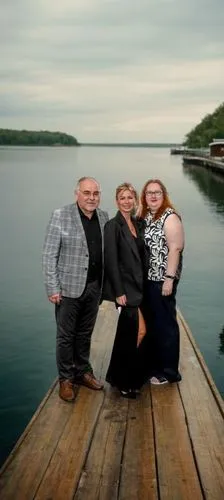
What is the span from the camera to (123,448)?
165 inches

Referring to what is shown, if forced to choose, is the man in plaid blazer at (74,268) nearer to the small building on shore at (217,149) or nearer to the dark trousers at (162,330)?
the dark trousers at (162,330)

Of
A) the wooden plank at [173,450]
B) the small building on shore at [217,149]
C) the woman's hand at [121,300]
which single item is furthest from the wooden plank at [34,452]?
the small building on shore at [217,149]

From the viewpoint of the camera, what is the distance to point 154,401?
505cm

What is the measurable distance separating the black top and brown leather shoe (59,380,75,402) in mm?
970

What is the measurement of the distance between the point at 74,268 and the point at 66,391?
1.12 metres

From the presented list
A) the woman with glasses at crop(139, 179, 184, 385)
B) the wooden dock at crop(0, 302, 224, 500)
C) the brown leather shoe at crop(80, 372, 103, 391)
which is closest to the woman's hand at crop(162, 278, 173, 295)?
the woman with glasses at crop(139, 179, 184, 385)

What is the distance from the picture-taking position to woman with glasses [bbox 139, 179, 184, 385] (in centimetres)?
509

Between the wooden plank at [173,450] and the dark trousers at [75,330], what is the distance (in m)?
0.77

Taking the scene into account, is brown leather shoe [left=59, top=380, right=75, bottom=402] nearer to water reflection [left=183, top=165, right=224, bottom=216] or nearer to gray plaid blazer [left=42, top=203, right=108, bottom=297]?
gray plaid blazer [left=42, top=203, right=108, bottom=297]

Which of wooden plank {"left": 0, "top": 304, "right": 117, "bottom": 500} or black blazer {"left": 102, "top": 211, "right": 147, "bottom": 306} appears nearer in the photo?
wooden plank {"left": 0, "top": 304, "right": 117, "bottom": 500}

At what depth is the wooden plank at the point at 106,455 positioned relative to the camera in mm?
3643

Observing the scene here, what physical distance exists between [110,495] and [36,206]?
29.6 metres

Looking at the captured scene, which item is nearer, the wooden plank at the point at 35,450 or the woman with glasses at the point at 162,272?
the wooden plank at the point at 35,450

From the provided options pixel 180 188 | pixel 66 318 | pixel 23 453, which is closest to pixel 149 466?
pixel 23 453
